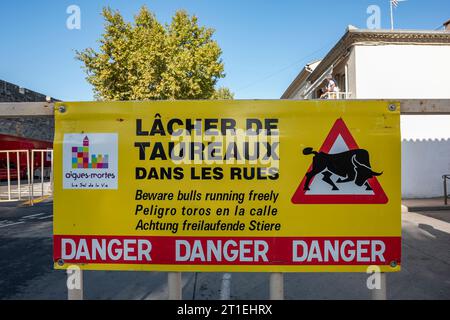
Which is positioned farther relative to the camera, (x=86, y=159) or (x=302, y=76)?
(x=302, y=76)

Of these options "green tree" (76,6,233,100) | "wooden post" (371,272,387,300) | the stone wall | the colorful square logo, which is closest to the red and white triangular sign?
"wooden post" (371,272,387,300)

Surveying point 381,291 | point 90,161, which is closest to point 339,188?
point 381,291

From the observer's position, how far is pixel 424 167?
12828 millimetres

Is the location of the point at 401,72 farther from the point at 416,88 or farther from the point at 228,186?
the point at 228,186

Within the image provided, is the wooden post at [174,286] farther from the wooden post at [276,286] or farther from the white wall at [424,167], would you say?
the white wall at [424,167]

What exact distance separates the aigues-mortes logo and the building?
42.0 ft

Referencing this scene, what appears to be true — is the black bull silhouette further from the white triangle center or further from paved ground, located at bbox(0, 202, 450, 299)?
paved ground, located at bbox(0, 202, 450, 299)

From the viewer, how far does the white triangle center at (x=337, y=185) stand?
1912mm

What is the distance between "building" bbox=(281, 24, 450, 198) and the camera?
503 inches

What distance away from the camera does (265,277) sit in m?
4.30

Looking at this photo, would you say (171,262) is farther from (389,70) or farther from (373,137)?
(389,70)

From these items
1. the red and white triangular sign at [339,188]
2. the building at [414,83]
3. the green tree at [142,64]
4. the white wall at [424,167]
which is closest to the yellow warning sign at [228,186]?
the red and white triangular sign at [339,188]

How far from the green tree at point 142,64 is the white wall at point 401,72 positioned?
12379 millimetres

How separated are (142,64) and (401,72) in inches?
607
